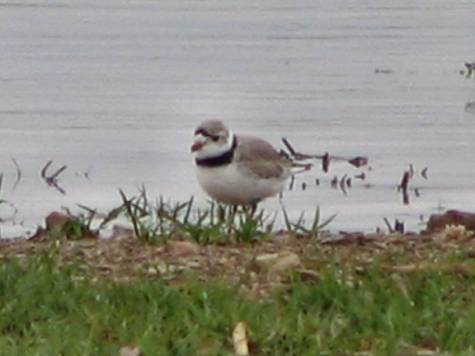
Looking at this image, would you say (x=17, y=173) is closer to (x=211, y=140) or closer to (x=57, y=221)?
(x=211, y=140)

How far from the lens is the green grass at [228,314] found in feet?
22.8

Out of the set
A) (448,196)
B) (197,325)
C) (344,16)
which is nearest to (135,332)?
(197,325)

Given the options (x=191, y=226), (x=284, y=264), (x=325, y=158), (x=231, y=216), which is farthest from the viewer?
(x=325, y=158)

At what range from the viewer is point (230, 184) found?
10492 mm

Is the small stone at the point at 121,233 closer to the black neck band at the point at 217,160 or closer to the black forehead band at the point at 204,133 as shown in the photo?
the black neck band at the point at 217,160

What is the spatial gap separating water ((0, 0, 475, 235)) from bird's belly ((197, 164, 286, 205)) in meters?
0.77

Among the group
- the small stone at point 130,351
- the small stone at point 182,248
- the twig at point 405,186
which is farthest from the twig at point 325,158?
the small stone at point 130,351

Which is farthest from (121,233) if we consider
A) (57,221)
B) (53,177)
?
(53,177)

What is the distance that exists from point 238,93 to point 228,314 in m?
8.80

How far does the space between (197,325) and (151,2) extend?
1568cm

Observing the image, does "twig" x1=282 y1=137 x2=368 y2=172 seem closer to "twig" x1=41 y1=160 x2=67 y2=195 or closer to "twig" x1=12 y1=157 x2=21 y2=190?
"twig" x1=41 y1=160 x2=67 y2=195

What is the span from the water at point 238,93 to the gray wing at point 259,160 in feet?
1.77

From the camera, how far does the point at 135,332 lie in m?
7.07

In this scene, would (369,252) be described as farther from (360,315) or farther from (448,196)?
(448,196)
